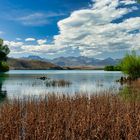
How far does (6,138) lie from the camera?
10.9 metres

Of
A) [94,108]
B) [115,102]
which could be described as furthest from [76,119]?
[115,102]

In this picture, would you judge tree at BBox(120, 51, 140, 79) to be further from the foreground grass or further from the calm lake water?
the foreground grass

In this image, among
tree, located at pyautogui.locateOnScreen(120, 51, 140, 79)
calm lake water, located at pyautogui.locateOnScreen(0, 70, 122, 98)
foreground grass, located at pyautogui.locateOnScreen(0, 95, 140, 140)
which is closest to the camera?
foreground grass, located at pyautogui.locateOnScreen(0, 95, 140, 140)

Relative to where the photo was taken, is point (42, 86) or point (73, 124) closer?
point (73, 124)

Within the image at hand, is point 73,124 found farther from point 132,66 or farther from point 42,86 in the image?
point 132,66

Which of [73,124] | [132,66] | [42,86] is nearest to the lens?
[73,124]

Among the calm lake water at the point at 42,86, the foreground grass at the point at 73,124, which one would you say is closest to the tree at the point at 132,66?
the calm lake water at the point at 42,86

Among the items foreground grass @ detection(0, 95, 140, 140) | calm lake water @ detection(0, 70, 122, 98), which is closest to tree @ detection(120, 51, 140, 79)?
calm lake water @ detection(0, 70, 122, 98)

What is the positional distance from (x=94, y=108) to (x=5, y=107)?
4.08 metres

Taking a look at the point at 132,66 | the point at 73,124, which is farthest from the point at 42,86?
the point at 73,124

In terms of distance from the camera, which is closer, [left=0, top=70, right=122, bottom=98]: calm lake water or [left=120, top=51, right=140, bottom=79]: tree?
[left=0, top=70, right=122, bottom=98]: calm lake water

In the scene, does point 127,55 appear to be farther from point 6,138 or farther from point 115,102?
point 6,138

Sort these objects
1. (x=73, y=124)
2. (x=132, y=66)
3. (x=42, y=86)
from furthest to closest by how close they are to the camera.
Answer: (x=132, y=66), (x=42, y=86), (x=73, y=124)

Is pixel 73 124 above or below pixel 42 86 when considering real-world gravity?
above
